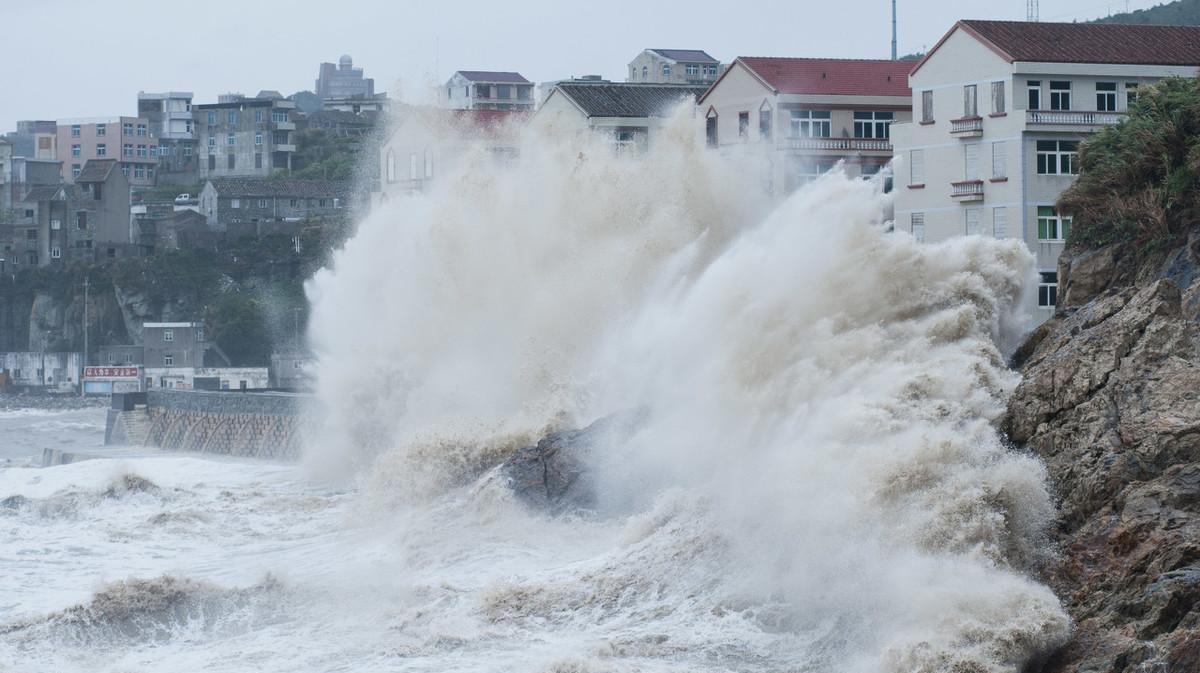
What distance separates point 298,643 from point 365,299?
1895 cm

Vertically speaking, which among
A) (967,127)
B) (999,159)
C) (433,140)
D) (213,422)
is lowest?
(213,422)

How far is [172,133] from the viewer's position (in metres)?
110

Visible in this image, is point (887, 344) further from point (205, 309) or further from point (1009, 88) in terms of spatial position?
point (205, 309)

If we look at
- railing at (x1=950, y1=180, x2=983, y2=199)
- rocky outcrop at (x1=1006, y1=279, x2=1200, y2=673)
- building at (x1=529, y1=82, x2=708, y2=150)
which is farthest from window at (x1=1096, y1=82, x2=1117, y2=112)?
building at (x1=529, y1=82, x2=708, y2=150)

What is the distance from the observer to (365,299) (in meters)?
37.8

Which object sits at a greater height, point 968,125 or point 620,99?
point 620,99

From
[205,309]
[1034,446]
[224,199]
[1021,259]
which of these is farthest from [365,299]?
[224,199]

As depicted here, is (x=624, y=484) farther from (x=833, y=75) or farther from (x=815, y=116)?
(x=833, y=75)

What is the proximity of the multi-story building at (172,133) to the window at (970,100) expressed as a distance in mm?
79814

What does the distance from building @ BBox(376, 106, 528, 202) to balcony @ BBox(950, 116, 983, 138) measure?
14974mm

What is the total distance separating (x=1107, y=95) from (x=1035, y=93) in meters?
1.53

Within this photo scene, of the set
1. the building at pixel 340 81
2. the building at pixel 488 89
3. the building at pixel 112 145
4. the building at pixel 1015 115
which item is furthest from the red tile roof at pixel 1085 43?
the building at pixel 340 81

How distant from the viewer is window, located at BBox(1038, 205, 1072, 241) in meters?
30.8

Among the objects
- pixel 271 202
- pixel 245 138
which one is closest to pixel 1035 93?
pixel 271 202
